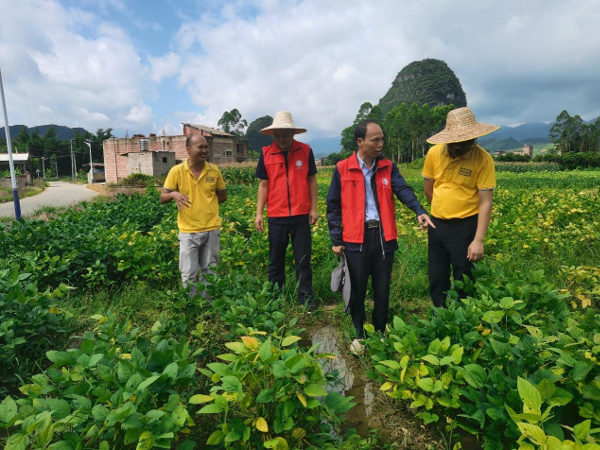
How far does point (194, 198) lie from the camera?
3385mm

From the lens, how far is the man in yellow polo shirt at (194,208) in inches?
131

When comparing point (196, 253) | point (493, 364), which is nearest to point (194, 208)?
point (196, 253)

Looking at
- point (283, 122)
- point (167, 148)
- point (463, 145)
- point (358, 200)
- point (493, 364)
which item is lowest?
point (493, 364)

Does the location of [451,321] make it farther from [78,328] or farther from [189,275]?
[78,328]

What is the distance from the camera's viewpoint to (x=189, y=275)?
3387mm

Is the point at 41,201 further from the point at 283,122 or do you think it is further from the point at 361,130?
the point at 361,130

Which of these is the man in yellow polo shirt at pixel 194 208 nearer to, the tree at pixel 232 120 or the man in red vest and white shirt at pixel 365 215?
the man in red vest and white shirt at pixel 365 215

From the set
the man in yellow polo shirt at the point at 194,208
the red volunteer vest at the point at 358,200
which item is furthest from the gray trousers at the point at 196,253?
the red volunteer vest at the point at 358,200

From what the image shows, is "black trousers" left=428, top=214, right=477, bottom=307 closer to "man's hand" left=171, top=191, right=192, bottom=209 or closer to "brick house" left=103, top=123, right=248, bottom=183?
"man's hand" left=171, top=191, right=192, bottom=209

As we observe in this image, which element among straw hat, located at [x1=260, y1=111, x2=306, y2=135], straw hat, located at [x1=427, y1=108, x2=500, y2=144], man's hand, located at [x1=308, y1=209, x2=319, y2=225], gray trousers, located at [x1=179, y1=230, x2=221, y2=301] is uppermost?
straw hat, located at [x1=260, y1=111, x2=306, y2=135]

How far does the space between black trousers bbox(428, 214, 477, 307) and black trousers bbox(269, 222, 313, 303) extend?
3.77ft

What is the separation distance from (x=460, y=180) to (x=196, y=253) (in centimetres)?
245

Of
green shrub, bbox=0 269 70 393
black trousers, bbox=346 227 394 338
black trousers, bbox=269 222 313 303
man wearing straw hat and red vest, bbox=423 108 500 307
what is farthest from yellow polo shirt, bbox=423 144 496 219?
green shrub, bbox=0 269 70 393

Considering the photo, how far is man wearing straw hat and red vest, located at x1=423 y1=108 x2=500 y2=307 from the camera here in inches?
102
